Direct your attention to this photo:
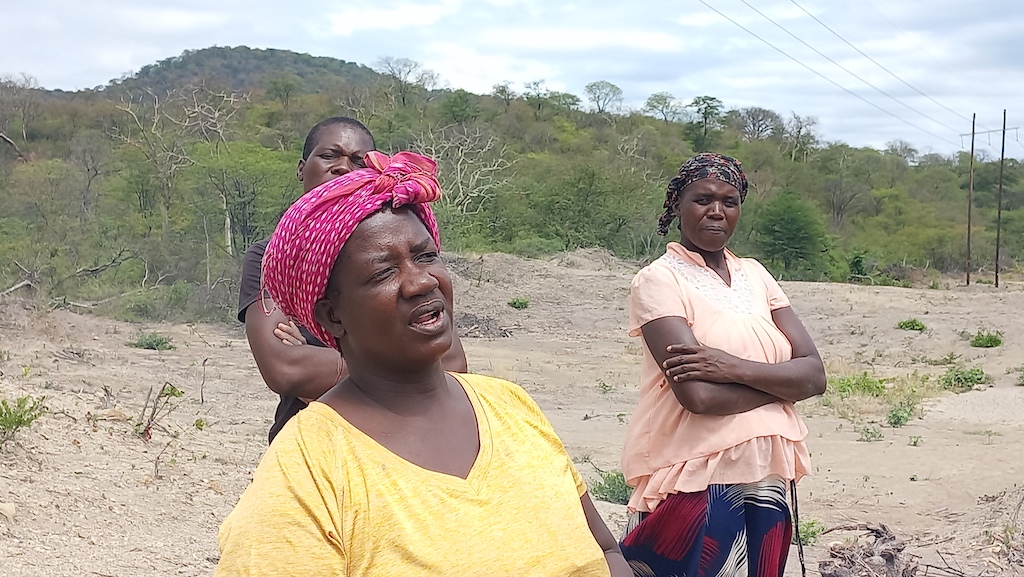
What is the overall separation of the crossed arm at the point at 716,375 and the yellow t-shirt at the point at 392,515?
3.43ft

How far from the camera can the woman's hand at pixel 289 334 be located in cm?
232

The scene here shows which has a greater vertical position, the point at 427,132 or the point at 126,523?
the point at 427,132

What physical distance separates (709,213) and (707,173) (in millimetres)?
122

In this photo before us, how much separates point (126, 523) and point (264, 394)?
541cm

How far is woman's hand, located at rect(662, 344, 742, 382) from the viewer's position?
2621 millimetres

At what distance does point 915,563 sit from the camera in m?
4.30

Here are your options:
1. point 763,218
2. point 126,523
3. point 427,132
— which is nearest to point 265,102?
point 427,132

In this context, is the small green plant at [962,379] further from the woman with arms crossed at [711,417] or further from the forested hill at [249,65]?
the forested hill at [249,65]

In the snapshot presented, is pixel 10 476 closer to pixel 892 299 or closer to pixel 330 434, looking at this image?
pixel 330 434

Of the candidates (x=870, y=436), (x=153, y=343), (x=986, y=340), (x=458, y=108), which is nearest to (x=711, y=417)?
(x=870, y=436)

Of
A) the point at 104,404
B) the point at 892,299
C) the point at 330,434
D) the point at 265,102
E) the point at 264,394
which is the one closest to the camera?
the point at 330,434

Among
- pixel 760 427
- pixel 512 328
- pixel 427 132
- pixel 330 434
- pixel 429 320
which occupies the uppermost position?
pixel 427 132

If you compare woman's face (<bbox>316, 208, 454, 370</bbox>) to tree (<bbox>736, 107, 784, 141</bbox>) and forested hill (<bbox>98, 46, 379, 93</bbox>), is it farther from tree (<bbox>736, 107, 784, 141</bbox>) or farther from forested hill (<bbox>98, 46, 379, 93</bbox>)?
forested hill (<bbox>98, 46, 379, 93</bbox>)

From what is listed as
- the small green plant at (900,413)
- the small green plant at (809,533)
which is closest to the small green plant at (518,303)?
the small green plant at (900,413)
